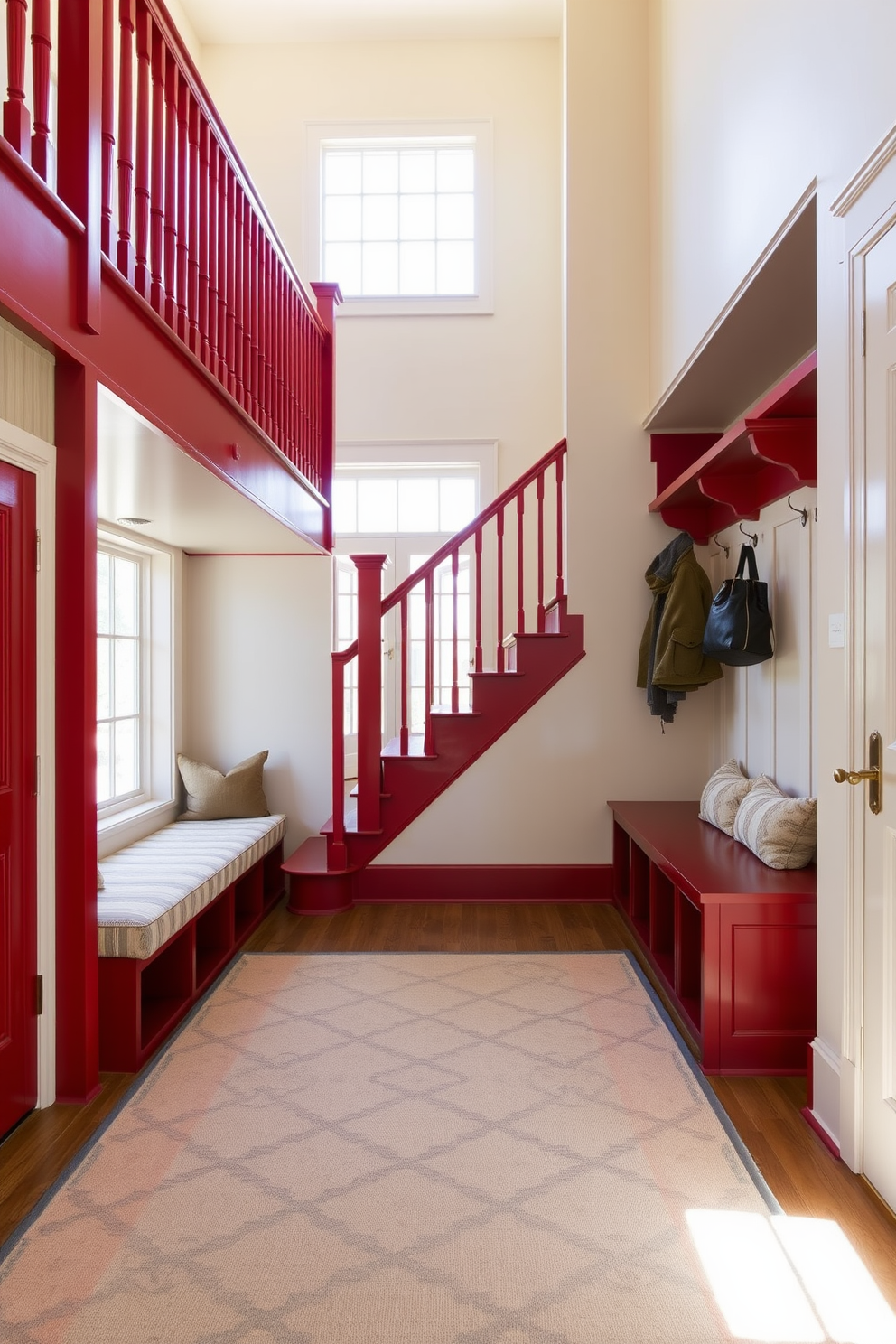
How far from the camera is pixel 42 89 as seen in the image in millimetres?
2041

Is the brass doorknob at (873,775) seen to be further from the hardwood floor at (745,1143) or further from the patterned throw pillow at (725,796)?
the patterned throw pillow at (725,796)

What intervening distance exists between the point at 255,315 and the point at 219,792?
269 centimetres

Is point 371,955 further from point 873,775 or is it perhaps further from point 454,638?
point 873,775

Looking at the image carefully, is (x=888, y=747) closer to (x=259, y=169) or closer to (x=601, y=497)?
(x=601, y=497)

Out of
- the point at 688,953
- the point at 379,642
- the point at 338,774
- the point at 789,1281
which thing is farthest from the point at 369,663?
the point at 789,1281

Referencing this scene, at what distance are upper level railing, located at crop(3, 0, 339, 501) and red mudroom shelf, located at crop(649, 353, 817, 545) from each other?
1.84m

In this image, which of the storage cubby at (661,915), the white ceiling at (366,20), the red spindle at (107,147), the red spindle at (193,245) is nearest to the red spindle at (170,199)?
the red spindle at (193,245)

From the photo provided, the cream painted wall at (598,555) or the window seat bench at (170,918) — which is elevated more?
the cream painted wall at (598,555)

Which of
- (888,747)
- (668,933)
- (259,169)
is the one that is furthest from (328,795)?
(259,169)

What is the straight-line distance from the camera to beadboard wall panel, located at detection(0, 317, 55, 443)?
91.1 inches

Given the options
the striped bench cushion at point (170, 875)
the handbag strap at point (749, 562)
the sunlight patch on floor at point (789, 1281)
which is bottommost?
the sunlight patch on floor at point (789, 1281)

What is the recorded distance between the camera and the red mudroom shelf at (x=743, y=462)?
3055 mm

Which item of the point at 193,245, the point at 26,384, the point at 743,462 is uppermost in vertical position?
the point at 193,245

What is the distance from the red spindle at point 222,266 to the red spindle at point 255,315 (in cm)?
31
